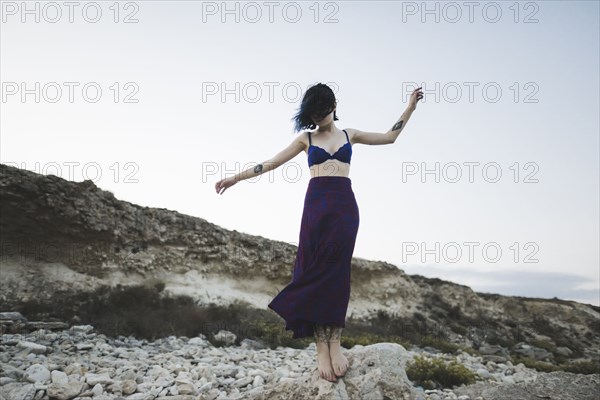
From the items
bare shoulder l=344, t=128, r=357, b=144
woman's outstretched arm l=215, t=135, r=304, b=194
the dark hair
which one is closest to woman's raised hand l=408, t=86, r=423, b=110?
bare shoulder l=344, t=128, r=357, b=144

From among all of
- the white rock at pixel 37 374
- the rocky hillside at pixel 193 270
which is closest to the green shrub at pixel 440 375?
the white rock at pixel 37 374

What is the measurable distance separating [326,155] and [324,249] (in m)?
0.81

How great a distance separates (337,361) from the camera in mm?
3518

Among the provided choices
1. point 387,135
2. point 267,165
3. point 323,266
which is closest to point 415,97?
point 387,135

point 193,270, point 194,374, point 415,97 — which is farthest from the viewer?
point 193,270

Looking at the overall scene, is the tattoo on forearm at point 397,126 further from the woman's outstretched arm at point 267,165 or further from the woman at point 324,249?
the woman's outstretched arm at point 267,165

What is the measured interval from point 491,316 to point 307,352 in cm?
1636

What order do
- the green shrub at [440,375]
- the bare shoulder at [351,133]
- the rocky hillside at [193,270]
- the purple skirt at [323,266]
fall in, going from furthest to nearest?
the rocky hillside at [193,270] → the green shrub at [440,375] → the bare shoulder at [351,133] → the purple skirt at [323,266]

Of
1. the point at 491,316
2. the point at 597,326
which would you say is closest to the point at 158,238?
the point at 491,316

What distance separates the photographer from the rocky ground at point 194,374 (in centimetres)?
362

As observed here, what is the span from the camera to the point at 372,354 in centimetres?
374

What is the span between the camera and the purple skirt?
11.3ft

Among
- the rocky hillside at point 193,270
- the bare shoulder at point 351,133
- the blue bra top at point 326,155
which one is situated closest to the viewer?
the blue bra top at point 326,155

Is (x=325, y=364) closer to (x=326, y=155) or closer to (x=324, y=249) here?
(x=324, y=249)
